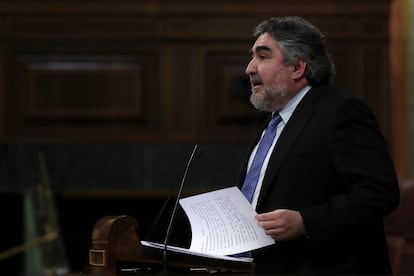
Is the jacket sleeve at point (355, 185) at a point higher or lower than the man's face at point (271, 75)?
lower

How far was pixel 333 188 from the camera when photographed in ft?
8.16

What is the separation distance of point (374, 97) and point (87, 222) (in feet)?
5.26

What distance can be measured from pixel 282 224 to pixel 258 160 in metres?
0.34

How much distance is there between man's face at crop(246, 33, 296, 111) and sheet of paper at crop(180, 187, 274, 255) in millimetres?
360

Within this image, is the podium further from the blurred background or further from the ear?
the blurred background

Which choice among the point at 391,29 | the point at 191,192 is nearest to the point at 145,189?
the point at 191,192

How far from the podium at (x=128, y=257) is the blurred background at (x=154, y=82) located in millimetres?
2361

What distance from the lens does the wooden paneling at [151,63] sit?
486cm

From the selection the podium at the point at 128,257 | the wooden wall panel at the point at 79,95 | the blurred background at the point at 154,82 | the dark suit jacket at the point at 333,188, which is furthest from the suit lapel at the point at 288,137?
the wooden wall panel at the point at 79,95

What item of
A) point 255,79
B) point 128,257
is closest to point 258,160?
point 255,79

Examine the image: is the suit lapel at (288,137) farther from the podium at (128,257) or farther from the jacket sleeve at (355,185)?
the podium at (128,257)

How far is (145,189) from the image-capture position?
4.77 meters

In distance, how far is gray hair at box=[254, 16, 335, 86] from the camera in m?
2.65

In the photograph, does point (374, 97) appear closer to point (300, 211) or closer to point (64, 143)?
point (64, 143)
